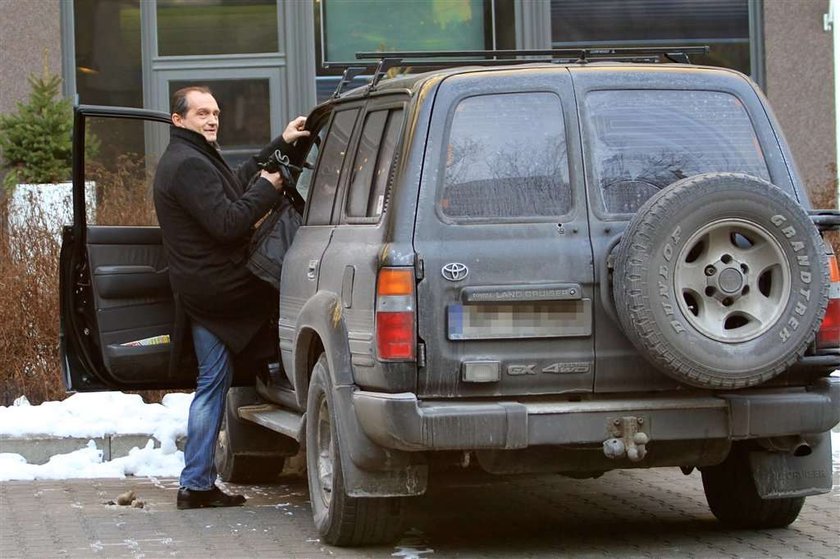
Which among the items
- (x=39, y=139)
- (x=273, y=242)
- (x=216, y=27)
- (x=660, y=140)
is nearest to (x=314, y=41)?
(x=216, y=27)

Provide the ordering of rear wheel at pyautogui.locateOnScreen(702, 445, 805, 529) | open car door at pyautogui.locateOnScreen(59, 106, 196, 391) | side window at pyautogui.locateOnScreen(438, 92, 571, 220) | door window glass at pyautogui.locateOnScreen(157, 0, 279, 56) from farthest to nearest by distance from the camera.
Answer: door window glass at pyautogui.locateOnScreen(157, 0, 279, 56), open car door at pyautogui.locateOnScreen(59, 106, 196, 391), rear wheel at pyautogui.locateOnScreen(702, 445, 805, 529), side window at pyautogui.locateOnScreen(438, 92, 571, 220)

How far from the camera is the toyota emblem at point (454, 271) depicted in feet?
19.5

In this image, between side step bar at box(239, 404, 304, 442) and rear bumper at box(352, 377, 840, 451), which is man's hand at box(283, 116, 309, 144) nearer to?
side step bar at box(239, 404, 304, 442)

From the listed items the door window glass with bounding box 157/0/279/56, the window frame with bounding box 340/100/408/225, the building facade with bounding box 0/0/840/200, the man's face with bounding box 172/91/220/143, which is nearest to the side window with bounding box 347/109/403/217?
the window frame with bounding box 340/100/408/225

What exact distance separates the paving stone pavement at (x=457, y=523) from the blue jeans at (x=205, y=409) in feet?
0.60

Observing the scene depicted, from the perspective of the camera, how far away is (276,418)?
771 cm

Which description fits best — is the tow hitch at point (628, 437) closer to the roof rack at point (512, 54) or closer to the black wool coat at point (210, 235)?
the roof rack at point (512, 54)

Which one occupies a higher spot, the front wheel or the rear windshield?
the rear windshield

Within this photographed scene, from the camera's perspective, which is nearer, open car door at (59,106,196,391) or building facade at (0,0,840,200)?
open car door at (59,106,196,391)

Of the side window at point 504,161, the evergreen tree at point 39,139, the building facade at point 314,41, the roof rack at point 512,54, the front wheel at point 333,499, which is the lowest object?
the front wheel at point 333,499

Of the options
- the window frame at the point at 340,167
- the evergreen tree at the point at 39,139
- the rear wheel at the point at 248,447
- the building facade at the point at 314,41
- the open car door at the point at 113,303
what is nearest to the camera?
the window frame at the point at 340,167

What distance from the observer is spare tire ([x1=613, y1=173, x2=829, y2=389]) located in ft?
18.9

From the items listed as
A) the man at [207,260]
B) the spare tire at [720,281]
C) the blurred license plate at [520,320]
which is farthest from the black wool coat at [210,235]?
the spare tire at [720,281]

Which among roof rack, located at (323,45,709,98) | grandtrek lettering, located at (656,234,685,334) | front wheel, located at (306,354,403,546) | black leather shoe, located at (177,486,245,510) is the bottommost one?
black leather shoe, located at (177,486,245,510)
